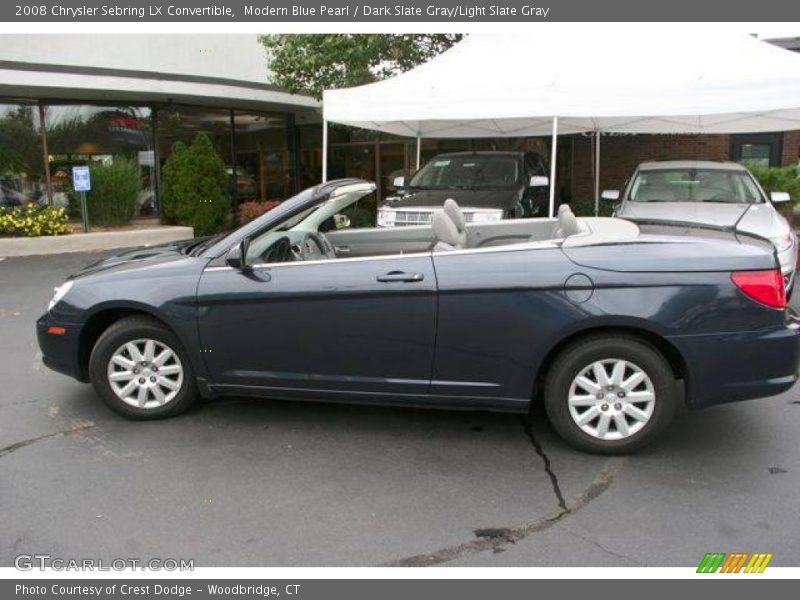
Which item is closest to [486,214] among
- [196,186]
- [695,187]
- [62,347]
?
[695,187]

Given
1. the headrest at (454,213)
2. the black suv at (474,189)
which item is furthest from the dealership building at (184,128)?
the headrest at (454,213)

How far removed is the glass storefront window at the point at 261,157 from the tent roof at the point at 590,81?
362 inches

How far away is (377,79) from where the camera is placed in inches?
498

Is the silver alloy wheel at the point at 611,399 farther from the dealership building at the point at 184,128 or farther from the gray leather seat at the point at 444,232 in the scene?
the dealership building at the point at 184,128

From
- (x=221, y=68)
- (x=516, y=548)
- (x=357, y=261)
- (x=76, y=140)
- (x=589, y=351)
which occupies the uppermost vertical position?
(x=221, y=68)

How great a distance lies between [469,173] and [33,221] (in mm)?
8421

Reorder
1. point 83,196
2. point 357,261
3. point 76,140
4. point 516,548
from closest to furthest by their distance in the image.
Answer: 1. point 516,548
2. point 357,261
3. point 83,196
4. point 76,140

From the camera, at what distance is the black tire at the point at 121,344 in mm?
4426

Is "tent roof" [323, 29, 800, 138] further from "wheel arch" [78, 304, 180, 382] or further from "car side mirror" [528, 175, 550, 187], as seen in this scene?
"wheel arch" [78, 304, 180, 382]

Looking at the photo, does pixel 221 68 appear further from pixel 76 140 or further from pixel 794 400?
pixel 794 400

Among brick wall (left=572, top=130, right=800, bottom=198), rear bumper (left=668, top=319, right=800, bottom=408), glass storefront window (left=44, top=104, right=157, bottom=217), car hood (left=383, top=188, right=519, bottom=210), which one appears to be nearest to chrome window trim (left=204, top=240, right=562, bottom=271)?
rear bumper (left=668, top=319, right=800, bottom=408)

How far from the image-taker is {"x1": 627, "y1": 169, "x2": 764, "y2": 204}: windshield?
869cm

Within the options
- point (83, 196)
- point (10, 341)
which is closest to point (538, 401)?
point (10, 341)

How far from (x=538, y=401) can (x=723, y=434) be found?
46.6 inches
